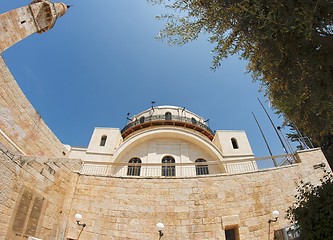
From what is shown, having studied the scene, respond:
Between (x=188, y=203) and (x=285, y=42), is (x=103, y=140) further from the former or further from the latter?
(x=285, y=42)

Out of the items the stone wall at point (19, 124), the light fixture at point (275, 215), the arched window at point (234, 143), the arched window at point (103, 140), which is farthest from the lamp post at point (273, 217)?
the arched window at point (103, 140)

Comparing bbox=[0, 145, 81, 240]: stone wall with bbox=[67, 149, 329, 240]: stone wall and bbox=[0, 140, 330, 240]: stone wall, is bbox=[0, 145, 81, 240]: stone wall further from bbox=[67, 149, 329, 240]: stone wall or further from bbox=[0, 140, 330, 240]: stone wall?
bbox=[67, 149, 329, 240]: stone wall

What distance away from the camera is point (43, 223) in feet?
21.8

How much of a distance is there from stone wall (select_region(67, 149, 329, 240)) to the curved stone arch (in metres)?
7.05

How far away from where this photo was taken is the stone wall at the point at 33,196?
18.6ft

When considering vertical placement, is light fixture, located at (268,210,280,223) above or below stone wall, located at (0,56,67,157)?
below

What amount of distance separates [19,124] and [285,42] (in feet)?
34.0

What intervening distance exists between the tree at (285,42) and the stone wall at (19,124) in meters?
7.62

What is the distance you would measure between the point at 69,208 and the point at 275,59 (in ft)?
28.0

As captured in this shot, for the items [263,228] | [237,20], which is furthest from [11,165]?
[263,228]

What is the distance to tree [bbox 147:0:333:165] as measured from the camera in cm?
346

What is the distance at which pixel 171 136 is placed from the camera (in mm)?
16750

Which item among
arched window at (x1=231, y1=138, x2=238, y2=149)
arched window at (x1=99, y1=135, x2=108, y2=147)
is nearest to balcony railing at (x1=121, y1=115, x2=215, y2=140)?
arched window at (x1=99, y1=135, x2=108, y2=147)

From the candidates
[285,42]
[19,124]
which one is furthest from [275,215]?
[19,124]
